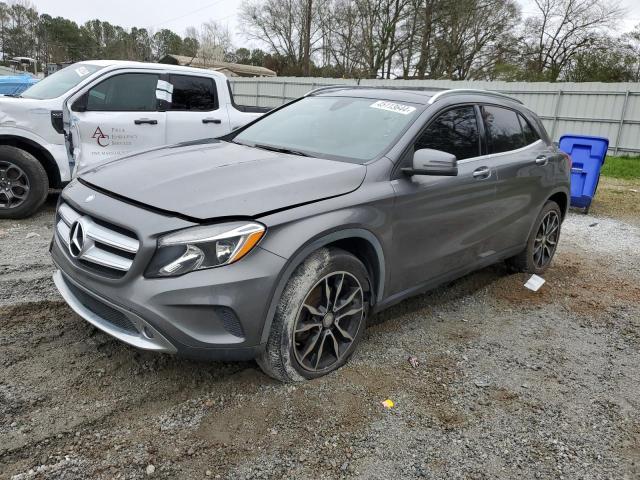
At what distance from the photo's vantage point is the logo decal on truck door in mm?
→ 5777

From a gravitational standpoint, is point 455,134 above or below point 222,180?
above

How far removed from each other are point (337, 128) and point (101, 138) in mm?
3611

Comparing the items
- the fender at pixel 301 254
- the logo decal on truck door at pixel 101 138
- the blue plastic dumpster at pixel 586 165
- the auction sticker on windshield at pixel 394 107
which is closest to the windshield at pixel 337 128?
the auction sticker on windshield at pixel 394 107

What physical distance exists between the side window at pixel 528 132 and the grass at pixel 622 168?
938cm

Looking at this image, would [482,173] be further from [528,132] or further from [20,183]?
[20,183]

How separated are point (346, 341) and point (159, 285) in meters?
1.19

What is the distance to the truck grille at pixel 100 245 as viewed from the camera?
7.59ft

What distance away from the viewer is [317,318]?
2.72m

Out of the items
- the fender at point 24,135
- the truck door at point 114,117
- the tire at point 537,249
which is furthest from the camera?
the truck door at point 114,117

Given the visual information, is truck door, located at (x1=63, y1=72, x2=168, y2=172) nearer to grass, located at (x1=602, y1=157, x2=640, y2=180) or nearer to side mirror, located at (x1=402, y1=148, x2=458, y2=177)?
side mirror, located at (x1=402, y1=148, x2=458, y2=177)

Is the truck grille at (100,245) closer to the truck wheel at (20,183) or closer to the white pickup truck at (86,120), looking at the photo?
the white pickup truck at (86,120)

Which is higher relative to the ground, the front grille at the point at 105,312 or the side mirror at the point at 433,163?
the side mirror at the point at 433,163

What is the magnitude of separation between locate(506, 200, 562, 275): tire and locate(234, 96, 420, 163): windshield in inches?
80.2

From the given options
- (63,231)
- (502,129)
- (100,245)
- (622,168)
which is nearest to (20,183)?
(63,231)
